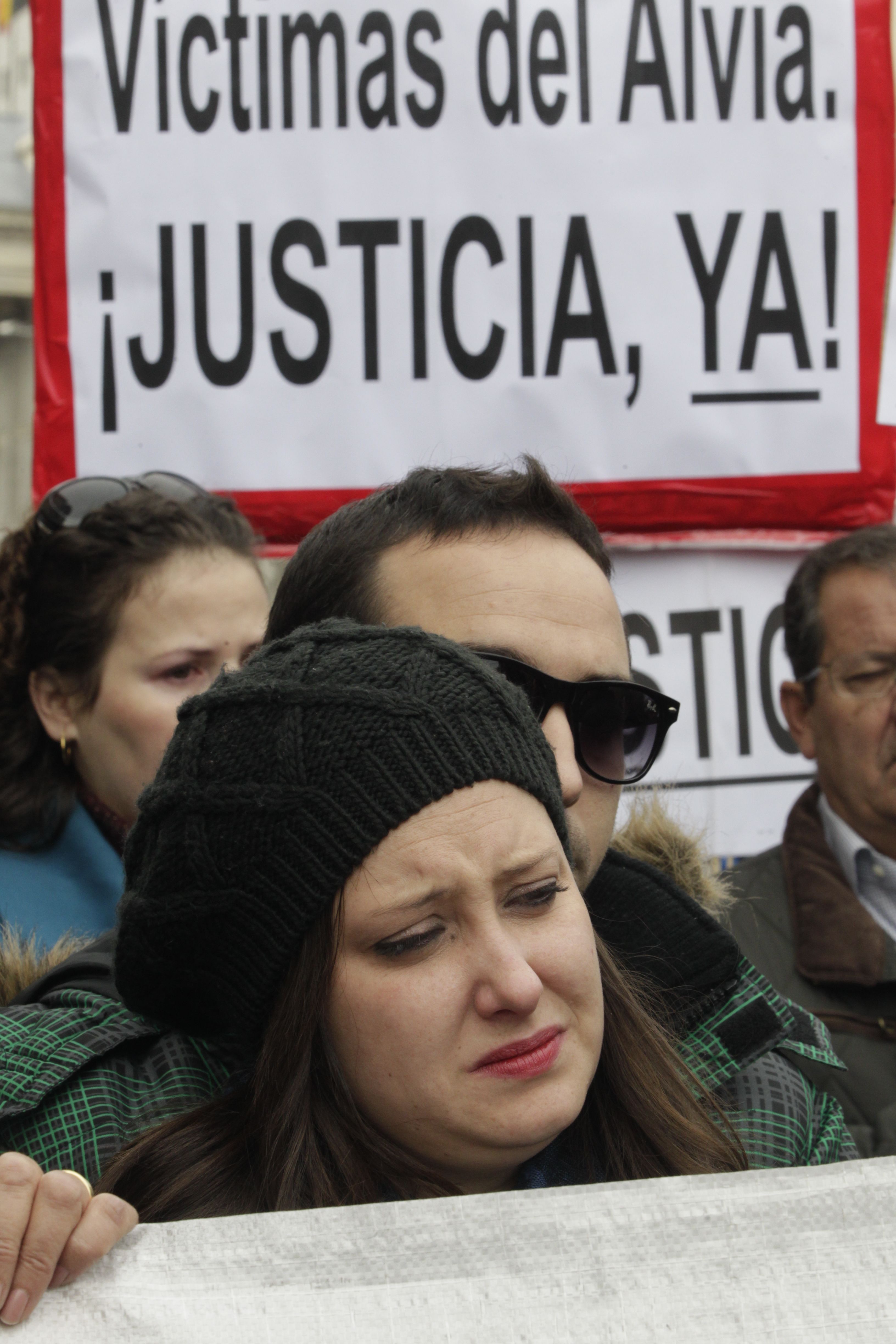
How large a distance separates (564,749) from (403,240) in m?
1.78

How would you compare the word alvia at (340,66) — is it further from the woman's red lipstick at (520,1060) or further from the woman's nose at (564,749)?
the woman's red lipstick at (520,1060)

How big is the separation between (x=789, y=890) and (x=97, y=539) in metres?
1.51

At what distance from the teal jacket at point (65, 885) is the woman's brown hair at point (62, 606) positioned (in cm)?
5

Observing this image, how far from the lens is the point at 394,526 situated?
69.9 inches

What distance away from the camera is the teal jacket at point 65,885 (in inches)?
84.7

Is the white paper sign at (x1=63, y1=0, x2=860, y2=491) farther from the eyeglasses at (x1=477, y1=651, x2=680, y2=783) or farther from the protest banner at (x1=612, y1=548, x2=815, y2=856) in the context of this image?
the eyeglasses at (x1=477, y1=651, x2=680, y2=783)

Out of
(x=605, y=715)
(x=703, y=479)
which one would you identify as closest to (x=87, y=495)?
(x=605, y=715)

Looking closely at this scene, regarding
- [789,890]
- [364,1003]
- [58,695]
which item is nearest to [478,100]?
[58,695]

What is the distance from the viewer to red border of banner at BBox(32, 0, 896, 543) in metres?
3.05

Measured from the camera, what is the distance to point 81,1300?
0.99 metres

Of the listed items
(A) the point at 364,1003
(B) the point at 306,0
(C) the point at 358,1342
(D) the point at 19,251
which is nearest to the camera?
(C) the point at 358,1342

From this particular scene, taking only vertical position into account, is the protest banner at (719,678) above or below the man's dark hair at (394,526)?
below

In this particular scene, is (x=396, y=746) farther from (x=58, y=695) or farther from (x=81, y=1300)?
(x=58, y=695)

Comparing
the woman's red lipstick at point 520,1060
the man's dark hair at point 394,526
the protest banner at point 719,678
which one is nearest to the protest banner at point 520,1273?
the woman's red lipstick at point 520,1060
